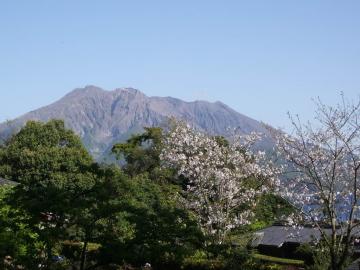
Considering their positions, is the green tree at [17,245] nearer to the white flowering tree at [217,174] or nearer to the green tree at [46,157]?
the white flowering tree at [217,174]

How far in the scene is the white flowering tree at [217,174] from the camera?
2441 cm

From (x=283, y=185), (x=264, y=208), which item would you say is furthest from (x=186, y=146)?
(x=264, y=208)

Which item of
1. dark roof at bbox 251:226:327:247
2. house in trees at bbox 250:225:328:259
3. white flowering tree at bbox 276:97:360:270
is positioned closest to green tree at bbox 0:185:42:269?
white flowering tree at bbox 276:97:360:270

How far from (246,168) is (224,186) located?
4.61ft

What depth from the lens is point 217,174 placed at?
→ 79.0ft

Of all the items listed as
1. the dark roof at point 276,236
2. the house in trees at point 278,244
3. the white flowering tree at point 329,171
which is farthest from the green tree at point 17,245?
the house in trees at point 278,244

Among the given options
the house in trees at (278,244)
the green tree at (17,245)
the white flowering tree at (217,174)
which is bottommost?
the house in trees at (278,244)

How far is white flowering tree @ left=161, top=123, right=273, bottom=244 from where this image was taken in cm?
2441

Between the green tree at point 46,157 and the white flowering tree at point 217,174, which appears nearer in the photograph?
the white flowering tree at point 217,174

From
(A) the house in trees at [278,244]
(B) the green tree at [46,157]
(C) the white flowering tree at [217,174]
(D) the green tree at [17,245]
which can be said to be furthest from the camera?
(B) the green tree at [46,157]

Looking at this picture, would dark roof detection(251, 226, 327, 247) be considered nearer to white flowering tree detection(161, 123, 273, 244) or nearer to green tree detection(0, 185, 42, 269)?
Answer: white flowering tree detection(161, 123, 273, 244)

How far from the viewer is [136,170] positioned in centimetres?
4812

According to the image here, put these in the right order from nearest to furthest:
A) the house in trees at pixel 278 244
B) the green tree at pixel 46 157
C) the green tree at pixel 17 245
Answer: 1. the green tree at pixel 17 245
2. the house in trees at pixel 278 244
3. the green tree at pixel 46 157

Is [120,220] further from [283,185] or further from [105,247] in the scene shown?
[283,185]
